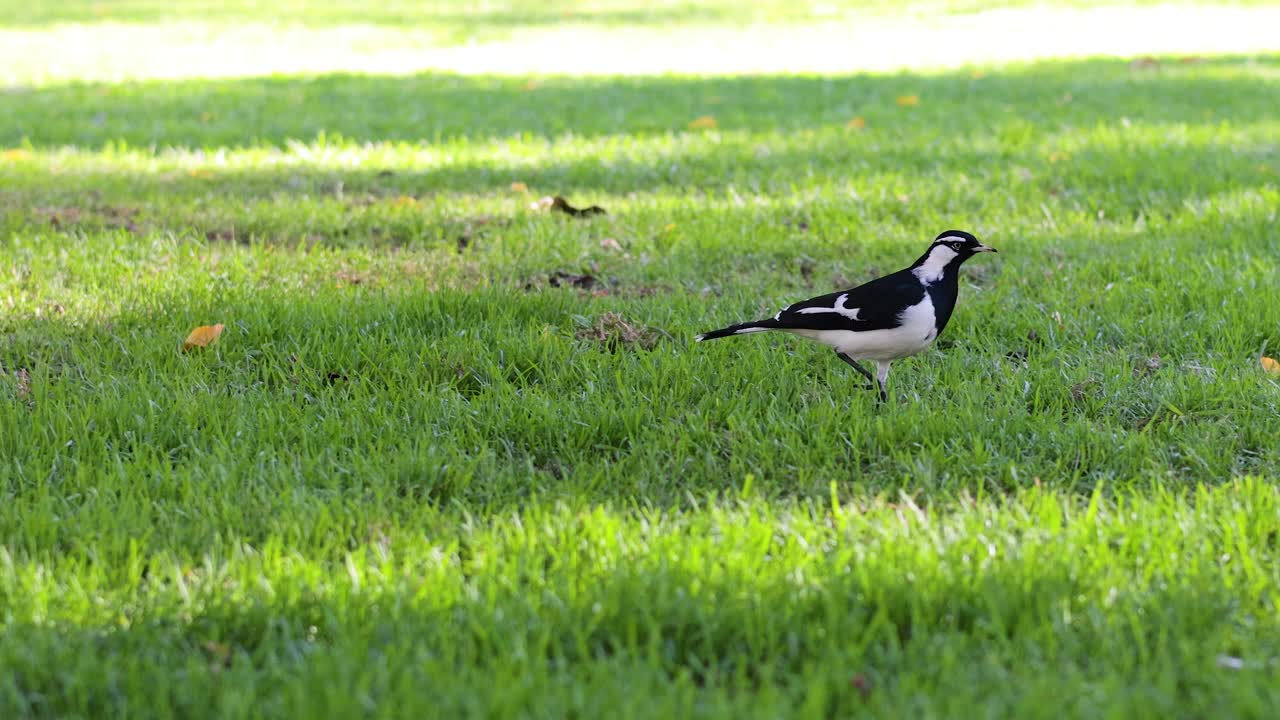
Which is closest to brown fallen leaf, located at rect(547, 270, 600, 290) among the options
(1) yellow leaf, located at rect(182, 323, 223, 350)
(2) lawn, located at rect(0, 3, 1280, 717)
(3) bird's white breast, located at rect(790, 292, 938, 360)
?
(2) lawn, located at rect(0, 3, 1280, 717)

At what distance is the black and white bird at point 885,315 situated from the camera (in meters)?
3.59

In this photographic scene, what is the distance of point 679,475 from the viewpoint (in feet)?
10.7

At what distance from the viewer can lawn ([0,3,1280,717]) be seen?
88.6 inches

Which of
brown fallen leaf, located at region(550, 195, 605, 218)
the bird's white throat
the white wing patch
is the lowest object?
brown fallen leaf, located at region(550, 195, 605, 218)

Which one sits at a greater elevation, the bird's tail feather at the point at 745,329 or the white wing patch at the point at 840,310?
the white wing patch at the point at 840,310

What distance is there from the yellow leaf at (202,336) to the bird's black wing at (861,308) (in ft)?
5.99

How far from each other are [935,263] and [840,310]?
0.39 m

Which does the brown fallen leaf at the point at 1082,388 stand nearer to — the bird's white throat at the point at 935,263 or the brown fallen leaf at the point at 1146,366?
the brown fallen leaf at the point at 1146,366

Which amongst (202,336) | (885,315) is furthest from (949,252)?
(202,336)

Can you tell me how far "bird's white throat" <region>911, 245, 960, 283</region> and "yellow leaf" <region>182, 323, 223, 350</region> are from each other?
224 cm

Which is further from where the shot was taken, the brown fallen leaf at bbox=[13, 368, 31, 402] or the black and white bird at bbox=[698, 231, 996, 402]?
the brown fallen leaf at bbox=[13, 368, 31, 402]

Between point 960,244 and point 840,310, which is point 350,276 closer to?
point 840,310

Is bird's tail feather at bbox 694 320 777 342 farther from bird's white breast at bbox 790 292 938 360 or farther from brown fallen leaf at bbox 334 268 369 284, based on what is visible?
Result: brown fallen leaf at bbox 334 268 369 284

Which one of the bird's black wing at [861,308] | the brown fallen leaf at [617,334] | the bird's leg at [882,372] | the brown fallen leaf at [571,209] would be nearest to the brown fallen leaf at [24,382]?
the brown fallen leaf at [617,334]
